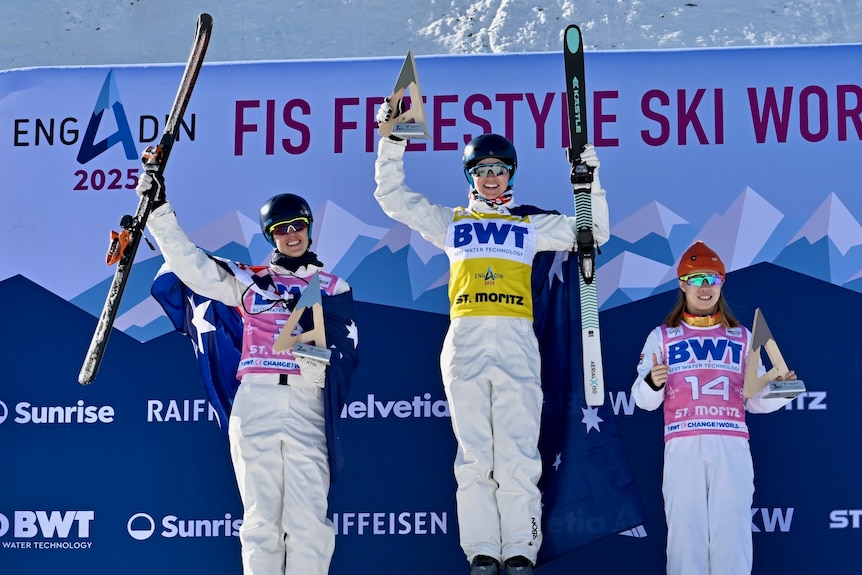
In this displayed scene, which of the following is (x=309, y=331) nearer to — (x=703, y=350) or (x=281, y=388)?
(x=281, y=388)

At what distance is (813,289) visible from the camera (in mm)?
5707

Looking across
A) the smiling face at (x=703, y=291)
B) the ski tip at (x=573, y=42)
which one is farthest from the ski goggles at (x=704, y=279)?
the ski tip at (x=573, y=42)

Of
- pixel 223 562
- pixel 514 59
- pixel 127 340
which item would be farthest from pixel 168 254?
pixel 514 59

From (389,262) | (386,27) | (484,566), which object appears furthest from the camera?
(386,27)

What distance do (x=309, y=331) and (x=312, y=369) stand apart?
157mm

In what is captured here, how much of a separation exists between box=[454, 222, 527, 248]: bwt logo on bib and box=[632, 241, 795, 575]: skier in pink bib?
72cm

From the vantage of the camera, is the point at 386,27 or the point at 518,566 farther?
the point at 386,27

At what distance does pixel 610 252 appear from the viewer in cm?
580

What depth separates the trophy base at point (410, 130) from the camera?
5.12 m

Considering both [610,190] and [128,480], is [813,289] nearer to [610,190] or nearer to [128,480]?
[610,190]

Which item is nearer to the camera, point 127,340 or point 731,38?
point 127,340

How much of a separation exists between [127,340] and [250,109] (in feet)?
4.32

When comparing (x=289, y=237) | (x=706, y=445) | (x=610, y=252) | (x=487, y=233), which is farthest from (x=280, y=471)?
(x=610, y=252)

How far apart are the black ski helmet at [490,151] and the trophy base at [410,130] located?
26 cm
